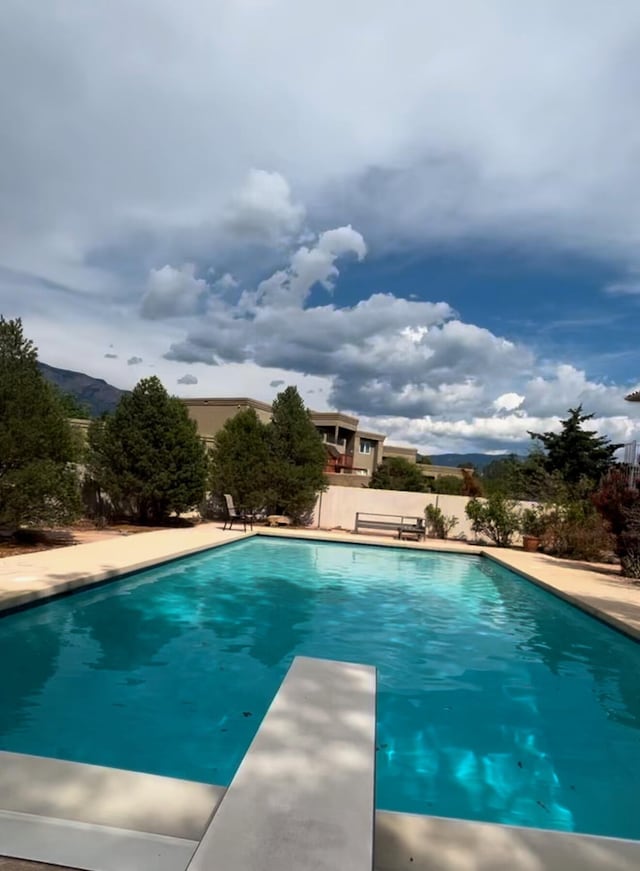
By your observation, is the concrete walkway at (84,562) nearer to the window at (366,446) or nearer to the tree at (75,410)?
the tree at (75,410)

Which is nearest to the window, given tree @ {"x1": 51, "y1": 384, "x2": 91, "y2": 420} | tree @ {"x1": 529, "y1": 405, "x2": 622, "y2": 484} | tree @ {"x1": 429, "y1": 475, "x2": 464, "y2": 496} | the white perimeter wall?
tree @ {"x1": 429, "y1": 475, "x2": 464, "y2": 496}

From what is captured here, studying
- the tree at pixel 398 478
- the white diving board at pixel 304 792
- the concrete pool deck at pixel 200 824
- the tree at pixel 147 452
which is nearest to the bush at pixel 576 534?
the tree at pixel 147 452

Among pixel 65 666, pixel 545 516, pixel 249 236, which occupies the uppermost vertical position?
pixel 249 236

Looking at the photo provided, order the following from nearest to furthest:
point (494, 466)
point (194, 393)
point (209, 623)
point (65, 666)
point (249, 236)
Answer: point (65, 666) < point (209, 623) < point (249, 236) < point (194, 393) < point (494, 466)

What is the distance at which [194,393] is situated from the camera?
1362 inches

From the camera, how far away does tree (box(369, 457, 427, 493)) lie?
3919 cm

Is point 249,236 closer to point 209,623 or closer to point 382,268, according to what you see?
point 382,268

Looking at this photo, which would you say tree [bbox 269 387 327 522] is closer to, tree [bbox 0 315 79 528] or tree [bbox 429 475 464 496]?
tree [bbox 0 315 79 528]

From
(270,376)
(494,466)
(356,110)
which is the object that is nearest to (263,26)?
(356,110)

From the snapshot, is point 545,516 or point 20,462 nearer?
point 20,462

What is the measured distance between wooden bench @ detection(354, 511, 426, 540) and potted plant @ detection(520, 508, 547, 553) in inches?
112

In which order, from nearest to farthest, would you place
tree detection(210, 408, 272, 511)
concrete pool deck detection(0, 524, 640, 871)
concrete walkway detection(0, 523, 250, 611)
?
1. concrete pool deck detection(0, 524, 640, 871)
2. concrete walkway detection(0, 523, 250, 611)
3. tree detection(210, 408, 272, 511)

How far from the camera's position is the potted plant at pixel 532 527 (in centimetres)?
1577

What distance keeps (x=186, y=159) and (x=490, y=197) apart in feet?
17.6
